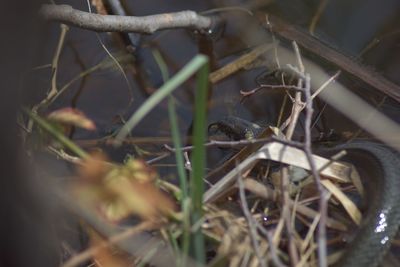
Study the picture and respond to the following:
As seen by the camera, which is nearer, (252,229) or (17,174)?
(17,174)

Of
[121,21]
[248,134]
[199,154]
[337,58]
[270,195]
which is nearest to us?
[199,154]

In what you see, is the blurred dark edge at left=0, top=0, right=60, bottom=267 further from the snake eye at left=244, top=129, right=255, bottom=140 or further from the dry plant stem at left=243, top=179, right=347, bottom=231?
the snake eye at left=244, top=129, right=255, bottom=140

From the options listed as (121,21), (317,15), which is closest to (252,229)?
(121,21)

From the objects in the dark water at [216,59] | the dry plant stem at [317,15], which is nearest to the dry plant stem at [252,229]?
Answer: the dark water at [216,59]

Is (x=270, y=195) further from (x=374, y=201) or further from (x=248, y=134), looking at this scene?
(x=248, y=134)

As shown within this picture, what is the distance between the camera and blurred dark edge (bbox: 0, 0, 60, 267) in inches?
50.3

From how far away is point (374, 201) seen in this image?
6.40 ft

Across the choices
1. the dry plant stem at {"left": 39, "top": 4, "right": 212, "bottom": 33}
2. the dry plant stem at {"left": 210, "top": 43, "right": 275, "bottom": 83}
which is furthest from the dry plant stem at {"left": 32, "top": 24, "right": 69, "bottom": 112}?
the dry plant stem at {"left": 210, "top": 43, "right": 275, "bottom": 83}

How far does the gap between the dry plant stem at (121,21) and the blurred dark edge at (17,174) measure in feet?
2.80

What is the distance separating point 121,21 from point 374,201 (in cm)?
117

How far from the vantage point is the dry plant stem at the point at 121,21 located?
2432 millimetres

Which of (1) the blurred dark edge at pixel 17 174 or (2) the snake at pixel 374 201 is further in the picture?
(2) the snake at pixel 374 201

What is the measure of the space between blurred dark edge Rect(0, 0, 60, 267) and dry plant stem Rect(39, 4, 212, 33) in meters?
0.85

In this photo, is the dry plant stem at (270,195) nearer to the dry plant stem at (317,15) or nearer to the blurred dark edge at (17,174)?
the blurred dark edge at (17,174)
